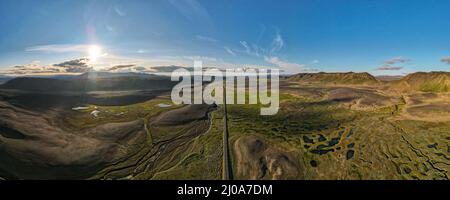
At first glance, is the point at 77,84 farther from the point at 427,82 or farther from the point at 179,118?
the point at 427,82

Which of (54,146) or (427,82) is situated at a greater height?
(427,82)

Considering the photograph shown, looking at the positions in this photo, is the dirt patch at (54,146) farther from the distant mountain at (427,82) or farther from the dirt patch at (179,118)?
the distant mountain at (427,82)

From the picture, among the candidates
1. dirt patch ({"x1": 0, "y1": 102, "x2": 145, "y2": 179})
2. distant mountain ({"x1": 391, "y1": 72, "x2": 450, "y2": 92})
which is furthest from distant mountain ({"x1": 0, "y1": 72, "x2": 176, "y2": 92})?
distant mountain ({"x1": 391, "y1": 72, "x2": 450, "y2": 92})

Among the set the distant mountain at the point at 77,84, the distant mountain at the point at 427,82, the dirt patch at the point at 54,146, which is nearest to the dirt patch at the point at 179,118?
the dirt patch at the point at 54,146

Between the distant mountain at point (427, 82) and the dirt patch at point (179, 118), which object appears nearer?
the dirt patch at point (179, 118)

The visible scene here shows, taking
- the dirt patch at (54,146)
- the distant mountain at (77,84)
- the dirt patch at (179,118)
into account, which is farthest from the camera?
the distant mountain at (77,84)

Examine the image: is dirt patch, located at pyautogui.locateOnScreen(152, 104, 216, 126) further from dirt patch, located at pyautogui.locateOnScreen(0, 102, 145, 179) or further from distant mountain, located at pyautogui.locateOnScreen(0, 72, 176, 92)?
distant mountain, located at pyautogui.locateOnScreen(0, 72, 176, 92)

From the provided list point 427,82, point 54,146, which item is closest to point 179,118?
point 54,146

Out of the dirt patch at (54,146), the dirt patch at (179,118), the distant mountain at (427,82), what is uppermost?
the distant mountain at (427,82)
